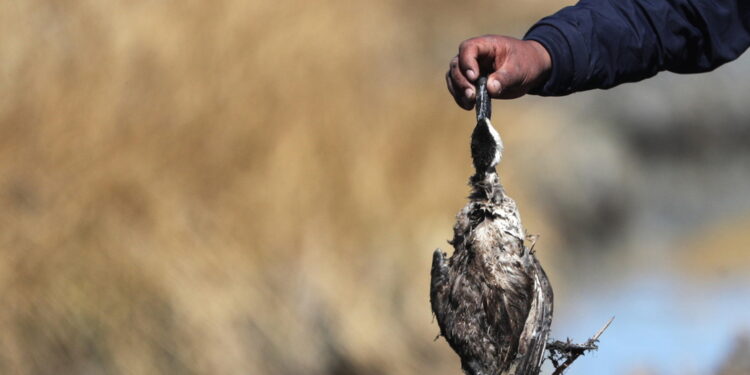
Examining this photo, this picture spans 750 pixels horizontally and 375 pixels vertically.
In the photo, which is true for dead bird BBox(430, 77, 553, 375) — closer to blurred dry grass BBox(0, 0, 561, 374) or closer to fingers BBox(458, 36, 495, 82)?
fingers BBox(458, 36, 495, 82)

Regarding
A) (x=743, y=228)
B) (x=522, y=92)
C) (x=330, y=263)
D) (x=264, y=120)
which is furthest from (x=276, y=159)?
(x=743, y=228)

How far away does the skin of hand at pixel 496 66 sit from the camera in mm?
878

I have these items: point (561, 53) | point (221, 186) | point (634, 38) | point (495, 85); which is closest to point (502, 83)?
point (495, 85)

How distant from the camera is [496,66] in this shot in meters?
0.89

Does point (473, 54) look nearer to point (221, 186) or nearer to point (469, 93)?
point (469, 93)

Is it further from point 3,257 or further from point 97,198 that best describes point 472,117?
point 3,257

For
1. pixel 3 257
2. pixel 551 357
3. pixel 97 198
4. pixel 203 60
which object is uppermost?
pixel 203 60

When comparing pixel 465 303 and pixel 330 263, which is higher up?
pixel 330 263

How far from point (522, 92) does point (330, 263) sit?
757 millimetres

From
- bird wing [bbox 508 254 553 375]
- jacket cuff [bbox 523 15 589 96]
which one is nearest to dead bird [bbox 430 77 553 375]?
bird wing [bbox 508 254 553 375]

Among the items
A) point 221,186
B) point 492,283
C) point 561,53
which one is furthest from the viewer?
point 221,186

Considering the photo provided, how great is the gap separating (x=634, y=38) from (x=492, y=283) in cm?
35

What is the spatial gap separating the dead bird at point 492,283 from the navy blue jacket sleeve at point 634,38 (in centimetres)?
14

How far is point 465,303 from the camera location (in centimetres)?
88
